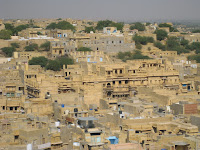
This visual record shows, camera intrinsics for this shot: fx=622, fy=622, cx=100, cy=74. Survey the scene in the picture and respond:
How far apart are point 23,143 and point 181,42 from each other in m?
32.0

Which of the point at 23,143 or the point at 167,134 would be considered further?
the point at 167,134

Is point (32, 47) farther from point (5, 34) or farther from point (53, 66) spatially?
point (53, 66)

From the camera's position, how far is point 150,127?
25.1m

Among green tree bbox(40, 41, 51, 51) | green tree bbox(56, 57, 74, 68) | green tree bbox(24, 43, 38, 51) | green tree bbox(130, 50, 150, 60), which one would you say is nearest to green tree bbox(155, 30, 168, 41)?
green tree bbox(130, 50, 150, 60)

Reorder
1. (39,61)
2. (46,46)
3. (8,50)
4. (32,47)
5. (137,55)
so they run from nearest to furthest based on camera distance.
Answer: (39,61), (8,50), (137,55), (46,46), (32,47)

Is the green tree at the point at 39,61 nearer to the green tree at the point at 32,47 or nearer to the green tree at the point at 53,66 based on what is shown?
the green tree at the point at 53,66

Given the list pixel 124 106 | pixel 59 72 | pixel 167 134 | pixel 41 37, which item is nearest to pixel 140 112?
pixel 124 106

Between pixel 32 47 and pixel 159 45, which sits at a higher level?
pixel 32 47

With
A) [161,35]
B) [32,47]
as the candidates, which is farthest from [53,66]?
[161,35]

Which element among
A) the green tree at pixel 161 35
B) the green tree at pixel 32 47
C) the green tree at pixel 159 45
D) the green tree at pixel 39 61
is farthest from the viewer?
the green tree at pixel 161 35

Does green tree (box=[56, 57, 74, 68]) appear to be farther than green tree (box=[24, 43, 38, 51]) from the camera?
No

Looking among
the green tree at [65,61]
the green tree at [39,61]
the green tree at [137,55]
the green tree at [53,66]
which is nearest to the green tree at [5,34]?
the green tree at [39,61]

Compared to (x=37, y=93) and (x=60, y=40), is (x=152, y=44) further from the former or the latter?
(x=37, y=93)

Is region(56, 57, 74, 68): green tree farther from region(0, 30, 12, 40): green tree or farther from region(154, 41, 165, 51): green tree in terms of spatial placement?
region(154, 41, 165, 51): green tree
